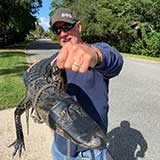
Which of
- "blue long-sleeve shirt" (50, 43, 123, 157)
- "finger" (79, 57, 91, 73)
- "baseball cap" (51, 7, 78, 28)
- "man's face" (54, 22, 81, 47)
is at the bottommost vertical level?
"blue long-sleeve shirt" (50, 43, 123, 157)

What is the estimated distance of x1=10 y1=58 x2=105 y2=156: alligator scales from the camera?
1138mm

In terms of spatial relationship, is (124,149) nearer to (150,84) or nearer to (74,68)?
(74,68)

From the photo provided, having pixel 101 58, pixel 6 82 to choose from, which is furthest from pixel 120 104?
pixel 101 58

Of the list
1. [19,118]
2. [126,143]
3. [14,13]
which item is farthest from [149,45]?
[19,118]

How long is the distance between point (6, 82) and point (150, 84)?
4.77m

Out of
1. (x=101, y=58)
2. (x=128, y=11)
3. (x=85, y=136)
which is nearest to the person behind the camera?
(x=85, y=136)

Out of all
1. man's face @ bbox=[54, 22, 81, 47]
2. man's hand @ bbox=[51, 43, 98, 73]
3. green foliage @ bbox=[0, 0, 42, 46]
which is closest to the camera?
man's hand @ bbox=[51, 43, 98, 73]

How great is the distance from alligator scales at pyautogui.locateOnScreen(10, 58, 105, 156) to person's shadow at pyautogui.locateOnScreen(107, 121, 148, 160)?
419cm

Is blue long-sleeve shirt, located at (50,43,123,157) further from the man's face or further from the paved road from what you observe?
A: the paved road

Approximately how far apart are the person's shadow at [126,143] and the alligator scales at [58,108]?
13.7 feet

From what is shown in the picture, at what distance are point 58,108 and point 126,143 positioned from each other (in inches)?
193

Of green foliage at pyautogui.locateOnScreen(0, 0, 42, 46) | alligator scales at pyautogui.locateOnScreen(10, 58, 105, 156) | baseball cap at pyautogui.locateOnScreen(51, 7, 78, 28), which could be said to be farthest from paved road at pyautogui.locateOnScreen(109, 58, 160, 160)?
green foliage at pyautogui.locateOnScreen(0, 0, 42, 46)

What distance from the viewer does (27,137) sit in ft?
20.1

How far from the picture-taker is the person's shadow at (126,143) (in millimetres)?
5504
